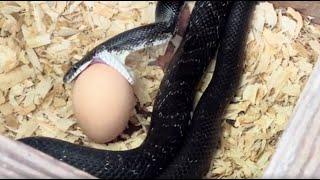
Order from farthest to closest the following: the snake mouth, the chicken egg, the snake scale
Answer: the snake mouth
the chicken egg
the snake scale

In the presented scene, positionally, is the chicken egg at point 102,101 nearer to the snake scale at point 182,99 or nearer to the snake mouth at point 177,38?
the snake scale at point 182,99

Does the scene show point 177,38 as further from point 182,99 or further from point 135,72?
point 182,99

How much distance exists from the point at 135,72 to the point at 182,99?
0.84 feet

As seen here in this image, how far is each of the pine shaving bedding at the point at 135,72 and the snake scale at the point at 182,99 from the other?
0.24ft

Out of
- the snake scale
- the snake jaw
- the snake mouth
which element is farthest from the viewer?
the snake mouth

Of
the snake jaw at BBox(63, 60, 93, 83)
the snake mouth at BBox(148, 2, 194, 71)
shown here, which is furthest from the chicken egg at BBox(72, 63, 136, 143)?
the snake mouth at BBox(148, 2, 194, 71)

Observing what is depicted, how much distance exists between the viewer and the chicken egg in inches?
75.8

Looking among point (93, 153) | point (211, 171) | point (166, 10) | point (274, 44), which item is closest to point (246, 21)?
point (274, 44)

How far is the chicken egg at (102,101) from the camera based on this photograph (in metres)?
1.92

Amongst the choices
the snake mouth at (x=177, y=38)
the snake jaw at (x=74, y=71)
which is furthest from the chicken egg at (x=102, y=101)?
the snake mouth at (x=177, y=38)

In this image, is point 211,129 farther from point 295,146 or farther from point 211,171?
point 295,146

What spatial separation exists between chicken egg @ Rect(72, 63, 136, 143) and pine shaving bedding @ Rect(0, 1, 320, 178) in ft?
0.36

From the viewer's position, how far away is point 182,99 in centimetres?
208

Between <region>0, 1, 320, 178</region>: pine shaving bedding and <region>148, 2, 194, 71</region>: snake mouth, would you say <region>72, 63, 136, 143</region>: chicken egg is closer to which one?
<region>0, 1, 320, 178</region>: pine shaving bedding
